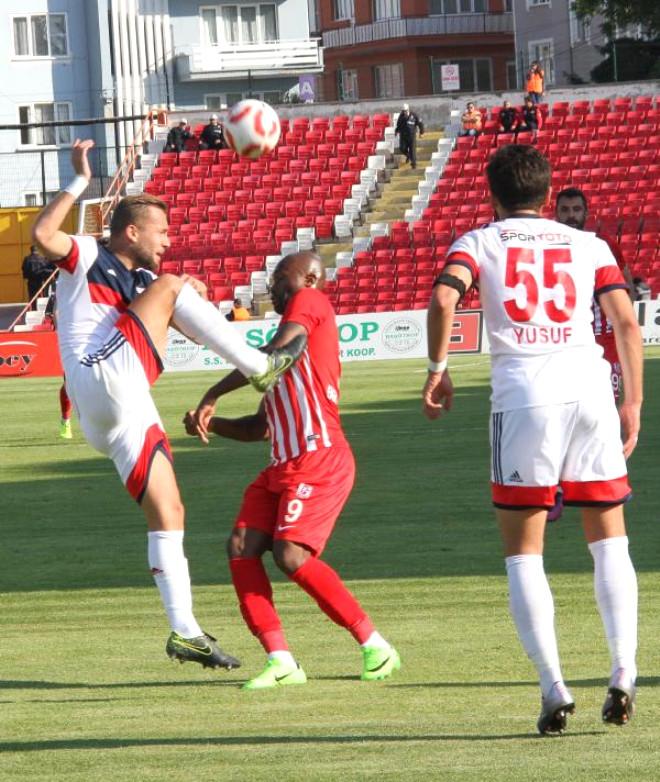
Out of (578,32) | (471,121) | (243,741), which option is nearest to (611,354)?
(243,741)

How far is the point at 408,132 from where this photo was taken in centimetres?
4369

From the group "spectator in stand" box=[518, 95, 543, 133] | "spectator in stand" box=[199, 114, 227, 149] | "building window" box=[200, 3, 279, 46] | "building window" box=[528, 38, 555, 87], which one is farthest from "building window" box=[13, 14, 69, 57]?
"spectator in stand" box=[518, 95, 543, 133]

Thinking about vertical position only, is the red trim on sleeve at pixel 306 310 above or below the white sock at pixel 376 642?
above

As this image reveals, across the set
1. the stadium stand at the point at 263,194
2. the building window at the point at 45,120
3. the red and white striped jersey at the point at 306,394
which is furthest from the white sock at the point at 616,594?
the building window at the point at 45,120

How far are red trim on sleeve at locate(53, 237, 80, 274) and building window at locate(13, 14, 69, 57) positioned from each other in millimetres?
57074

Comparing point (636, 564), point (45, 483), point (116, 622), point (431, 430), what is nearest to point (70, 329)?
point (116, 622)

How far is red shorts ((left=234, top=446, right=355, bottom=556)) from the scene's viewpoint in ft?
22.2

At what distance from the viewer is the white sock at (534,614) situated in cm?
555

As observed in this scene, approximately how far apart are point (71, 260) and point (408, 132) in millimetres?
37431

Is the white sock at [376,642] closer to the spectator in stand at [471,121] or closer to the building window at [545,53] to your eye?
the spectator in stand at [471,121]

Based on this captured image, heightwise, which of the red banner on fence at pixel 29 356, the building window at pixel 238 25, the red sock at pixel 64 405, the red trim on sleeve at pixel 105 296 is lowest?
the red banner on fence at pixel 29 356

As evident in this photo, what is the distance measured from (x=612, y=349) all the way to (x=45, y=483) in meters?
6.82

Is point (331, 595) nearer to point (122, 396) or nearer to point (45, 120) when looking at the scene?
point (122, 396)

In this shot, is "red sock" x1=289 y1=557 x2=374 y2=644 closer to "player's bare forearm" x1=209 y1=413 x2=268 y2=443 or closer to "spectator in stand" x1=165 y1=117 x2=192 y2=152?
"player's bare forearm" x1=209 y1=413 x2=268 y2=443
